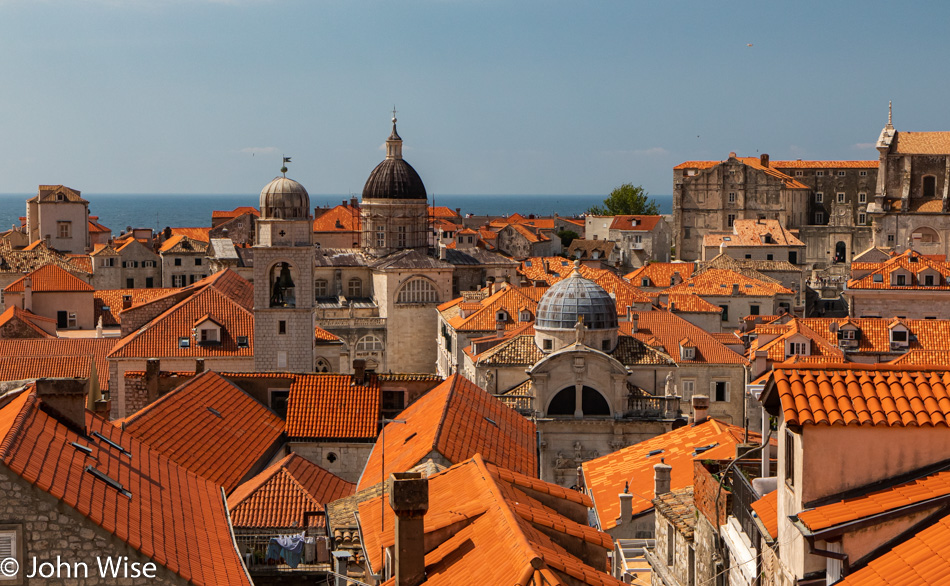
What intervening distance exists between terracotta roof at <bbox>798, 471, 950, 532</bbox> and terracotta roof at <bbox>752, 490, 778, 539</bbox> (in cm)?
141

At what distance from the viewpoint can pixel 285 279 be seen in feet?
141

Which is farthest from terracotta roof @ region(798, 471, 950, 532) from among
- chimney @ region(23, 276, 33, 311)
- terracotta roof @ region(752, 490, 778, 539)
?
chimney @ region(23, 276, 33, 311)

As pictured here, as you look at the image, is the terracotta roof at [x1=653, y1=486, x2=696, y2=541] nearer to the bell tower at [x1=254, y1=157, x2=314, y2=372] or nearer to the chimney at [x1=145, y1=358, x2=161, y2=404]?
the chimney at [x1=145, y1=358, x2=161, y2=404]

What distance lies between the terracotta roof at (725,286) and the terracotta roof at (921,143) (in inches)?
1481

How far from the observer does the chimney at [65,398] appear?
1720 centimetres

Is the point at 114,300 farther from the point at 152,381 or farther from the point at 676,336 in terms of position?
the point at 152,381

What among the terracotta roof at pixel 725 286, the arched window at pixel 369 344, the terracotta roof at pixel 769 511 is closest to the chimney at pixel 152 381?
the terracotta roof at pixel 769 511

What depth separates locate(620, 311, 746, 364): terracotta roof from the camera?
51.2m

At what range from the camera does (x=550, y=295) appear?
4341cm

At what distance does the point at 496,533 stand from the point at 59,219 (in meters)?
92.3

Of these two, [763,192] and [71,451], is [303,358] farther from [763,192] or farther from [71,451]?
[763,192]

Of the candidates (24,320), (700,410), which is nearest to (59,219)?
(24,320)

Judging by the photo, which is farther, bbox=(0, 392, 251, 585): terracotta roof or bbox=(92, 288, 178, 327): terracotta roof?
bbox=(92, 288, 178, 327): terracotta roof

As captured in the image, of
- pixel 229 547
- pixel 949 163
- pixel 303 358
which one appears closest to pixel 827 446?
pixel 229 547
